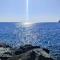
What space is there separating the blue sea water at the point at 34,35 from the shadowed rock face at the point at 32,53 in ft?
0.19

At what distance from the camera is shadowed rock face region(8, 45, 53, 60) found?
168cm

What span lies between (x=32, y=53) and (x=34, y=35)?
0.25 m

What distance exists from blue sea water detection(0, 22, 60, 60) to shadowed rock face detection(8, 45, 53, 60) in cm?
6

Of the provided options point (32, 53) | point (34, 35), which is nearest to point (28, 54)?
point (32, 53)

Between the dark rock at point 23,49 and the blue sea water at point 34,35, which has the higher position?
the blue sea water at point 34,35

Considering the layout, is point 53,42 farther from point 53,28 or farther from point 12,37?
point 12,37

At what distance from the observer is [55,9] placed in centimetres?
174

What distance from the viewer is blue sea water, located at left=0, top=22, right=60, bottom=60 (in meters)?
1.69

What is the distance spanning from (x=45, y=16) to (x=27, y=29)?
31 cm

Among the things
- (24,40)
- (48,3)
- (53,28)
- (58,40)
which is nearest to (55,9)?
(48,3)

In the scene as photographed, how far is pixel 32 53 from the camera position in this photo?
172 cm

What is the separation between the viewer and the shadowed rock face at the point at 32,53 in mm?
1682

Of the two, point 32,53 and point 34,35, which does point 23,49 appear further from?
point 34,35

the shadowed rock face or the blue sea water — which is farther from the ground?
the blue sea water
